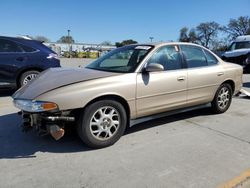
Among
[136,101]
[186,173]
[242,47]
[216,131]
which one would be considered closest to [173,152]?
[186,173]

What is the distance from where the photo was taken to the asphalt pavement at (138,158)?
302cm

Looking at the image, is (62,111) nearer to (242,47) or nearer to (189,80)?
(189,80)

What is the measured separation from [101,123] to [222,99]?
9.60ft

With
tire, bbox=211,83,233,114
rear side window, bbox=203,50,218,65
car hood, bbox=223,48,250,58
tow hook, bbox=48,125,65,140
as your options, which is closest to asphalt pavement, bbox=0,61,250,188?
tow hook, bbox=48,125,65,140

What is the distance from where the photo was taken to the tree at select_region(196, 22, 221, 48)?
81875mm

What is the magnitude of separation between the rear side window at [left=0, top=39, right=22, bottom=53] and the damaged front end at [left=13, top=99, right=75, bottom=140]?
441 centimetres

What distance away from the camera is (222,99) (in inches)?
220

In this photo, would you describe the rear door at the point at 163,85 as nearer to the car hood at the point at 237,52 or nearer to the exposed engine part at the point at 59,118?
the exposed engine part at the point at 59,118

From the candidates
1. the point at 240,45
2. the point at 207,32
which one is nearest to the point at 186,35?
the point at 207,32

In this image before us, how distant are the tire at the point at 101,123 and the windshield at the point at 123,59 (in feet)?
2.28

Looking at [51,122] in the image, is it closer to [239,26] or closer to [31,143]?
[31,143]

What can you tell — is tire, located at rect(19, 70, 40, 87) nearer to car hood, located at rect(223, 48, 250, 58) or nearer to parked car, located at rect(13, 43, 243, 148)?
parked car, located at rect(13, 43, 243, 148)

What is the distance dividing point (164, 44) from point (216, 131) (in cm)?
171

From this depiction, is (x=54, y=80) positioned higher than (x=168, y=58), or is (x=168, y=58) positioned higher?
(x=168, y=58)
